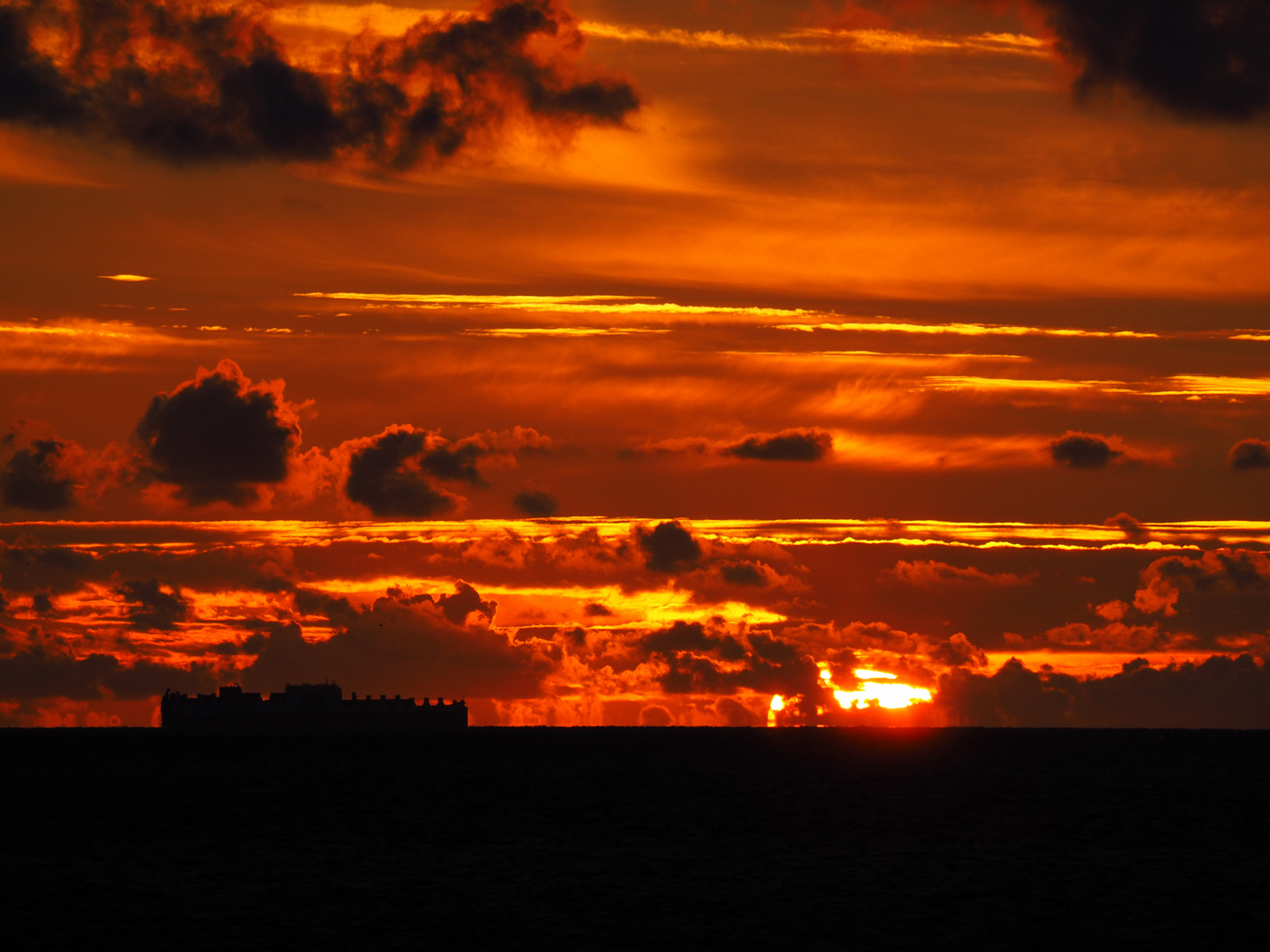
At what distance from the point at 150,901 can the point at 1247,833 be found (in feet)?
293

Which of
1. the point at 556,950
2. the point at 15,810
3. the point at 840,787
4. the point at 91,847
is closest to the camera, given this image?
the point at 556,950

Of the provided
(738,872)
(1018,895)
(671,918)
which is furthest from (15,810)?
(1018,895)

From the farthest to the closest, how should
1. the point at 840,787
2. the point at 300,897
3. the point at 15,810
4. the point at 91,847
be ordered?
the point at 840,787, the point at 15,810, the point at 91,847, the point at 300,897

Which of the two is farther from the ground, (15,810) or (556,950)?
(15,810)

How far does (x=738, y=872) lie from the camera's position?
101375 millimetres

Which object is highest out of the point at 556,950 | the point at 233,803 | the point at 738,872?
the point at 233,803

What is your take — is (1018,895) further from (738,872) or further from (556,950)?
(556,950)

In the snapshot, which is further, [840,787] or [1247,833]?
[840,787]

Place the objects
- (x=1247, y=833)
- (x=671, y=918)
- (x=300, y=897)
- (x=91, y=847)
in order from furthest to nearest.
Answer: (x=1247, y=833)
(x=91, y=847)
(x=300, y=897)
(x=671, y=918)

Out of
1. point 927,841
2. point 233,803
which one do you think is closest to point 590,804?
point 233,803

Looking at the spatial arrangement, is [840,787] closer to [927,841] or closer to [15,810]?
[927,841]

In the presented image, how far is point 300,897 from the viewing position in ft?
289

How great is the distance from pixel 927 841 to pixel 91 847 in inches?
2477

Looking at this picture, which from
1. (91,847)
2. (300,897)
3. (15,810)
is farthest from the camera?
(15,810)
